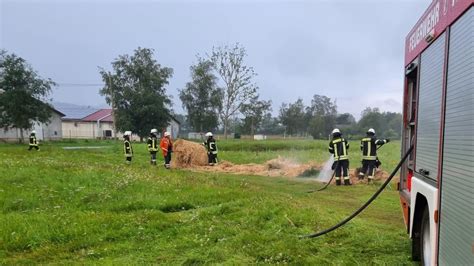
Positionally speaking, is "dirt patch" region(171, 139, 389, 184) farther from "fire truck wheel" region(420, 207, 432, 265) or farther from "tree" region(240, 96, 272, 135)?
"tree" region(240, 96, 272, 135)

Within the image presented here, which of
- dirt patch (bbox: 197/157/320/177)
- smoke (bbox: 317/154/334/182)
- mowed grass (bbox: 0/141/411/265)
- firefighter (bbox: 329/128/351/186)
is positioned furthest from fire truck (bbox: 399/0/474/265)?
dirt patch (bbox: 197/157/320/177)

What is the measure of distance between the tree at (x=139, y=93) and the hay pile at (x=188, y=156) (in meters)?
31.4

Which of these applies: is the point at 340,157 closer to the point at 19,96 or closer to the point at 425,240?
the point at 425,240

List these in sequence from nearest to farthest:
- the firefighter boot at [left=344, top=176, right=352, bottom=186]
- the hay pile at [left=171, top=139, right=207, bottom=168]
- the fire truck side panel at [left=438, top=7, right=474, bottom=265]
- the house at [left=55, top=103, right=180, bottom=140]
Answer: the fire truck side panel at [left=438, top=7, right=474, bottom=265]
the firefighter boot at [left=344, top=176, right=352, bottom=186]
the hay pile at [left=171, top=139, right=207, bottom=168]
the house at [left=55, top=103, right=180, bottom=140]

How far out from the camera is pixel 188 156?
72.9 feet

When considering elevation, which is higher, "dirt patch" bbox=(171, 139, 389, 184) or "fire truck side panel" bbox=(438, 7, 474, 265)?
"fire truck side panel" bbox=(438, 7, 474, 265)

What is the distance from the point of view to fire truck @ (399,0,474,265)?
10.0 ft

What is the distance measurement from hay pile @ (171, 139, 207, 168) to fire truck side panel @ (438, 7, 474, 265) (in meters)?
19.0

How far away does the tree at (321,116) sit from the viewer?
257 ft

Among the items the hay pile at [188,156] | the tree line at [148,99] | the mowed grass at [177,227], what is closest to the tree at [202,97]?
the tree line at [148,99]

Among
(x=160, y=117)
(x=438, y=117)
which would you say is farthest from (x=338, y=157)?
(x=160, y=117)

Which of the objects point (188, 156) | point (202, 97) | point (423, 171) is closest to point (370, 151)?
point (188, 156)

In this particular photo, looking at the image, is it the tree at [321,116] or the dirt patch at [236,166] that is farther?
the tree at [321,116]

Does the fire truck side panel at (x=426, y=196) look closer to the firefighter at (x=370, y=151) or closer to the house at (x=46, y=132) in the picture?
the firefighter at (x=370, y=151)
